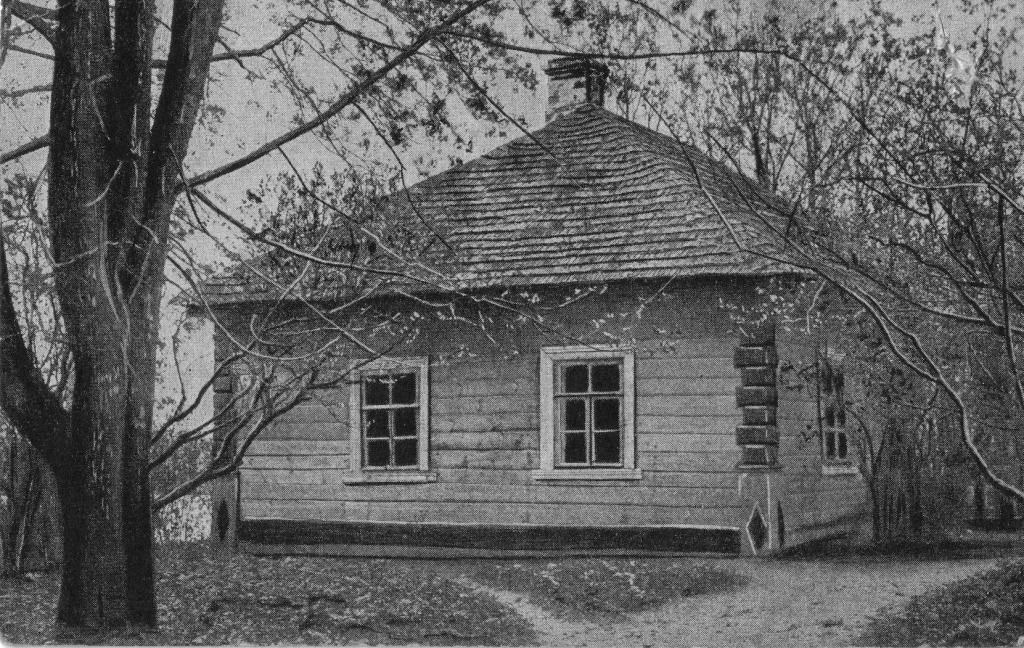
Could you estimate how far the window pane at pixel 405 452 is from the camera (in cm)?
1023

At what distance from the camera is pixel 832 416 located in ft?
34.9

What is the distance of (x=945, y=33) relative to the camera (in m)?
5.36

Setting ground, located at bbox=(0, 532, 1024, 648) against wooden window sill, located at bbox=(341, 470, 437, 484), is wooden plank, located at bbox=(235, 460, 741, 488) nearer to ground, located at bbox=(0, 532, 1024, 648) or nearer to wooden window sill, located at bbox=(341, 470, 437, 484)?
wooden window sill, located at bbox=(341, 470, 437, 484)

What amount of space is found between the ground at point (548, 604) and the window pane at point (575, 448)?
1.65m

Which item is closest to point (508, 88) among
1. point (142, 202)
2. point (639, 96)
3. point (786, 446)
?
point (639, 96)

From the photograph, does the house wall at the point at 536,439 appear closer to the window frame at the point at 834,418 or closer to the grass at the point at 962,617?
the window frame at the point at 834,418

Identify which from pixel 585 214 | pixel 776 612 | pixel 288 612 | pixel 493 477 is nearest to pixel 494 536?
pixel 493 477

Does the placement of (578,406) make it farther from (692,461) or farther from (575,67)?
(575,67)

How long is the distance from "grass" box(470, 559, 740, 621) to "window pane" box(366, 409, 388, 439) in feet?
6.46

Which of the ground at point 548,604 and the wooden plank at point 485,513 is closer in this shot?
the ground at point 548,604

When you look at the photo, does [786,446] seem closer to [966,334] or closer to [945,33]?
[966,334]

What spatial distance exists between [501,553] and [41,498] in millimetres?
3734

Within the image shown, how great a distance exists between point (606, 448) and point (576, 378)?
27.0 inches

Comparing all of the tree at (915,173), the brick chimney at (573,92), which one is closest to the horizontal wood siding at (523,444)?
the tree at (915,173)
